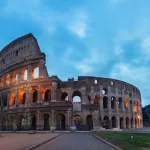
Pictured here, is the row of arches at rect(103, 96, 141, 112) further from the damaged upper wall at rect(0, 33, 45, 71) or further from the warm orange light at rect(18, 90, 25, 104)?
the damaged upper wall at rect(0, 33, 45, 71)

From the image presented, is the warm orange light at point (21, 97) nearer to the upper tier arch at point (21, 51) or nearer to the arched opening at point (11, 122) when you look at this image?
the arched opening at point (11, 122)

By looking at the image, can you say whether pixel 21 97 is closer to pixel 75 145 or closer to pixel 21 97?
pixel 21 97

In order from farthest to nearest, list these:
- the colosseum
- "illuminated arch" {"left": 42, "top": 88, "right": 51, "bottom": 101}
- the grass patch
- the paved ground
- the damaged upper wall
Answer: the damaged upper wall → "illuminated arch" {"left": 42, "top": 88, "right": 51, "bottom": 101} → the colosseum → the paved ground → the grass patch

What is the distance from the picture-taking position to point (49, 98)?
Answer: 48.8m

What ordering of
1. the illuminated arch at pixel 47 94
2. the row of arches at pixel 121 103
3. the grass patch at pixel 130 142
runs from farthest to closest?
the row of arches at pixel 121 103
the illuminated arch at pixel 47 94
the grass patch at pixel 130 142

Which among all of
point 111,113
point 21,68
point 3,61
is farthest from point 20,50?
point 111,113

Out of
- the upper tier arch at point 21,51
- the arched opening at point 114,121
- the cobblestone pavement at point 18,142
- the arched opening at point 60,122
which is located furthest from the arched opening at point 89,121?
the cobblestone pavement at point 18,142

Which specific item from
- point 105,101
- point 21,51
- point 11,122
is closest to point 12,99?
point 11,122

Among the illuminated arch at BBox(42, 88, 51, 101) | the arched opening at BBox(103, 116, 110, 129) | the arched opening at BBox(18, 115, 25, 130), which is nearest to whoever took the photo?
the arched opening at BBox(18, 115, 25, 130)

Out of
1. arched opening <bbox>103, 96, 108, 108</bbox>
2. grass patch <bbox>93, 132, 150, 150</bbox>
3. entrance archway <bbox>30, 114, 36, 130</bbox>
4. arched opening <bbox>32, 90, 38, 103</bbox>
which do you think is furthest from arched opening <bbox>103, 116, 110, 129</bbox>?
grass patch <bbox>93, 132, 150, 150</bbox>

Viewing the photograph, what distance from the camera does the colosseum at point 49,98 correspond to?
43.3m

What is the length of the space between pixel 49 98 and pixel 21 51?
523 inches

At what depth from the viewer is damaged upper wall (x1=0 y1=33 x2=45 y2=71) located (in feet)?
162

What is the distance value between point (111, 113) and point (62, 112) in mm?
14417
